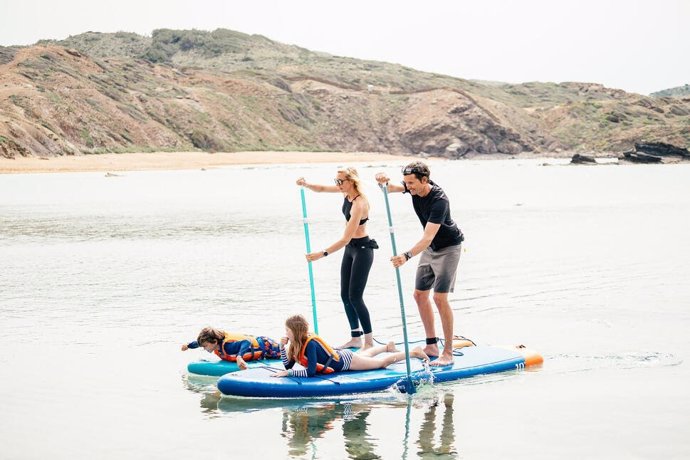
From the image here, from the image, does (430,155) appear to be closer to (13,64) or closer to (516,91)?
(13,64)

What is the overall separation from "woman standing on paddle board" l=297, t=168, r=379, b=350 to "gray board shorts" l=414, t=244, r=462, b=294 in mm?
677

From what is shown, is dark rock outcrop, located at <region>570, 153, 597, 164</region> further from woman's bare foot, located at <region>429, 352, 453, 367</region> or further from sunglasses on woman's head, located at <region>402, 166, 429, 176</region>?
sunglasses on woman's head, located at <region>402, 166, 429, 176</region>

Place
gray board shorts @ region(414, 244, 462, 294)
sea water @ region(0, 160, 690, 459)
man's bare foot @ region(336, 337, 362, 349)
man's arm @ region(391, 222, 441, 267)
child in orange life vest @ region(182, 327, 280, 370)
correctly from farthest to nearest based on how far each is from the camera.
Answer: man's bare foot @ region(336, 337, 362, 349), child in orange life vest @ region(182, 327, 280, 370), gray board shorts @ region(414, 244, 462, 294), man's arm @ region(391, 222, 441, 267), sea water @ region(0, 160, 690, 459)

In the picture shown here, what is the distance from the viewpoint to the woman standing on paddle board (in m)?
9.29

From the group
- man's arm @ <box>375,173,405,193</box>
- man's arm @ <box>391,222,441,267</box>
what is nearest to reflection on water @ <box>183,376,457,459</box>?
man's arm @ <box>391,222,441,267</box>

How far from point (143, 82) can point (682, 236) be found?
74654 mm

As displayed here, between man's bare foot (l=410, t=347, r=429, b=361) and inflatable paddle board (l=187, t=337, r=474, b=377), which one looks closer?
man's bare foot (l=410, t=347, r=429, b=361)

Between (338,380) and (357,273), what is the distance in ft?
4.34

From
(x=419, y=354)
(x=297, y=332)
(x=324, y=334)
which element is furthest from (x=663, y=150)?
(x=297, y=332)

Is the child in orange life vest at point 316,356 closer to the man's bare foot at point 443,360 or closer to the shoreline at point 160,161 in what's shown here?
the man's bare foot at point 443,360

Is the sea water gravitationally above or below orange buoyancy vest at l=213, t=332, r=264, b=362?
below

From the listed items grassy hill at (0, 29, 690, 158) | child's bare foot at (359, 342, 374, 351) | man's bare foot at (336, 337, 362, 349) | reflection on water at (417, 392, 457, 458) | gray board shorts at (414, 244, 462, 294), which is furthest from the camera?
grassy hill at (0, 29, 690, 158)

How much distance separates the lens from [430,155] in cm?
10831

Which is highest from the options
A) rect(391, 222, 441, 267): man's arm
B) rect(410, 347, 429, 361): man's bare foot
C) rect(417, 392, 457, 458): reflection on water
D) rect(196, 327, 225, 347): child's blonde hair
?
A: rect(391, 222, 441, 267): man's arm
